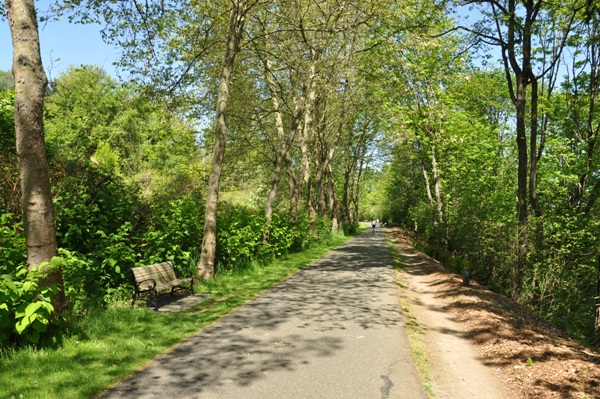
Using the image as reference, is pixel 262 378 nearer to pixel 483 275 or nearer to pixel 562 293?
pixel 562 293

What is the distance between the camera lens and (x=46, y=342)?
5.34 m

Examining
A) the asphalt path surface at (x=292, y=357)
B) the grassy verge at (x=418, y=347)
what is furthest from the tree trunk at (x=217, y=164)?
the grassy verge at (x=418, y=347)

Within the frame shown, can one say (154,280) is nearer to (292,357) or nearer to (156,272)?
(156,272)

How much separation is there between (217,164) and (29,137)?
5.89 metres

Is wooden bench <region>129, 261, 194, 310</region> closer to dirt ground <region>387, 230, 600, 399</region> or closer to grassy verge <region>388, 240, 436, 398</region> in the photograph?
grassy verge <region>388, 240, 436, 398</region>

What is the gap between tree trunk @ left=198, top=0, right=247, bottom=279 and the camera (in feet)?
35.4

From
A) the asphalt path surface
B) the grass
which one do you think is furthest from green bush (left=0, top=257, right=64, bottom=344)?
the asphalt path surface

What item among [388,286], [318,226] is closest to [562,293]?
[388,286]

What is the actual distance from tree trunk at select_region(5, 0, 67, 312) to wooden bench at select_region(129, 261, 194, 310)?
2.02 m

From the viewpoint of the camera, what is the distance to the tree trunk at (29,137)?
568 cm

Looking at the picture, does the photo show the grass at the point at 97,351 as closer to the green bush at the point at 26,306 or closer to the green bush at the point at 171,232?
the green bush at the point at 26,306

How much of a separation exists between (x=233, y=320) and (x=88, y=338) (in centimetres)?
Answer: 246

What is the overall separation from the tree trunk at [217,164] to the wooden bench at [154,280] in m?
1.24

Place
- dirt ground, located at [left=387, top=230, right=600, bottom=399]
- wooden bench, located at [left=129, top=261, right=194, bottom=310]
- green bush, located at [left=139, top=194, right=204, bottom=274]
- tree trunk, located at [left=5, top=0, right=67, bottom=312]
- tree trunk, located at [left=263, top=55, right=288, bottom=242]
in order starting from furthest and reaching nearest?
tree trunk, located at [left=263, top=55, right=288, bottom=242]
green bush, located at [left=139, top=194, right=204, bottom=274]
wooden bench, located at [left=129, top=261, right=194, bottom=310]
tree trunk, located at [left=5, top=0, right=67, bottom=312]
dirt ground, located at [left=387, top=230, right=600, bottom=399]
